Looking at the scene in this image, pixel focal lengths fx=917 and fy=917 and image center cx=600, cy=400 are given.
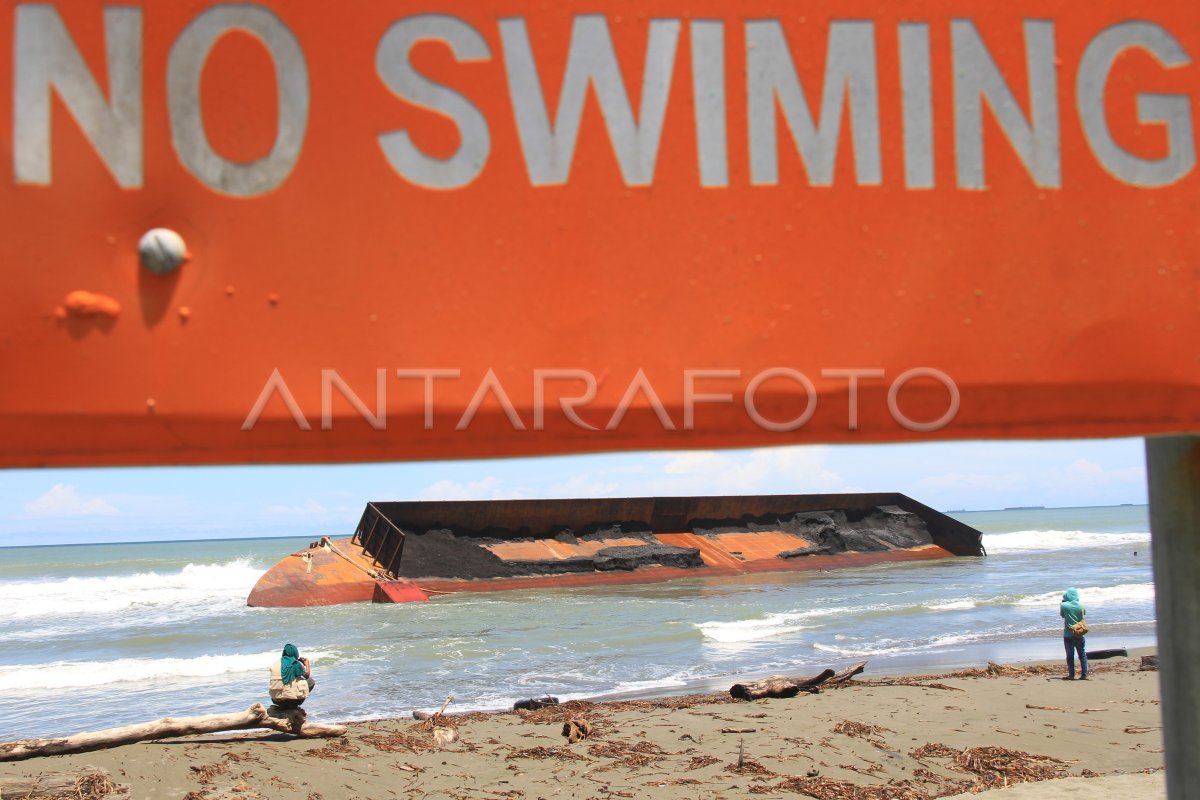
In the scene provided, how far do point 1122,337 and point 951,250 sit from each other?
1.09 ft

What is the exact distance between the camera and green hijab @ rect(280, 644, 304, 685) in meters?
9.97

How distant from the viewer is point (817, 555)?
3070cm

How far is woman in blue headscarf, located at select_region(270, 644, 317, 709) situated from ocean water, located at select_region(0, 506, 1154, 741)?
2619mm

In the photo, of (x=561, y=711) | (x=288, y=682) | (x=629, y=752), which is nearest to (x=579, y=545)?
(x=561, y=711)

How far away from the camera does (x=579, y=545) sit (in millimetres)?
27141

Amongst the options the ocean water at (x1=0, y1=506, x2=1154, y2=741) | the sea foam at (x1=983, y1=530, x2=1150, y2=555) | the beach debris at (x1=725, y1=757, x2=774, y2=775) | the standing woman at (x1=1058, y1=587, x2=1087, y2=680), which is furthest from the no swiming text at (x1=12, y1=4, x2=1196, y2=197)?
the sea foam at (x1=983, y1=530, x2=1150, y2=555)

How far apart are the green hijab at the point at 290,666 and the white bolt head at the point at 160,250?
9.35 meters

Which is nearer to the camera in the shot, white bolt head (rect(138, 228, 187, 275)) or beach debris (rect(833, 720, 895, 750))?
white bolt head (rect(138, 228, 187, 275))

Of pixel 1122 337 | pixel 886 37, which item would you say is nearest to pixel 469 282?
pixel 886 37

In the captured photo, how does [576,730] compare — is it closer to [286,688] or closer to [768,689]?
[768,689]

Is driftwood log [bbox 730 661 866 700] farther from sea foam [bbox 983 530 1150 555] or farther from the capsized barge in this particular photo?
sea foam [bbox 983 530 1150 555]

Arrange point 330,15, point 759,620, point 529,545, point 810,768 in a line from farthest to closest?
point 529,545 < point 759,620 < point 810,768 < point 330,15

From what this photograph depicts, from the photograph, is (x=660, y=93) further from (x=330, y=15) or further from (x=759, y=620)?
(x=759, y=620)

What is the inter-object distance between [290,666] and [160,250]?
31.2 feet
